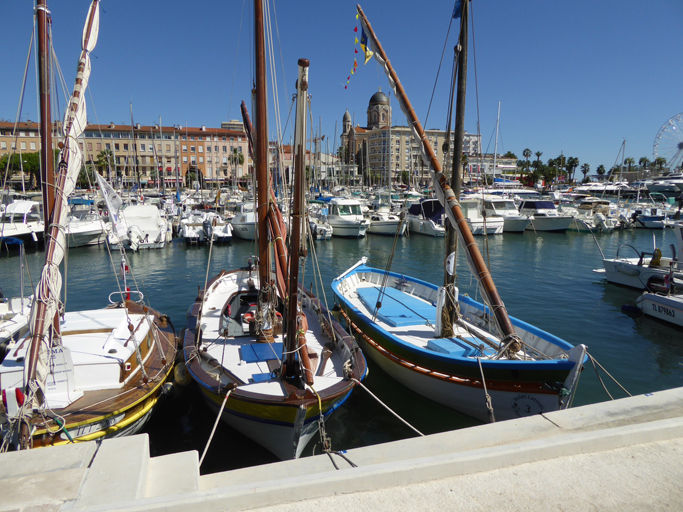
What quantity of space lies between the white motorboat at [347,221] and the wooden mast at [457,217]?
3069 cm

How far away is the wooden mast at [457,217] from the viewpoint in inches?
328

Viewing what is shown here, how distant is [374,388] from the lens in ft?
36.4

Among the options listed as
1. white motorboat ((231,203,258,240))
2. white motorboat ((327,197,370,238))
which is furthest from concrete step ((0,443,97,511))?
white motorboat ((327,197,370,238))

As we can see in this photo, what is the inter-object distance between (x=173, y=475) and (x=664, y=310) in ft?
60.4

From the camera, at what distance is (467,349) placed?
945 cm

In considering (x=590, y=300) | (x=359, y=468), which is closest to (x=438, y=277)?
(x=590, y=300)

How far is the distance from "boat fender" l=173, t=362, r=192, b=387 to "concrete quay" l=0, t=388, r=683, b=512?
5566 mm

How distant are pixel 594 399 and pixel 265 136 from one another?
10.6 meters

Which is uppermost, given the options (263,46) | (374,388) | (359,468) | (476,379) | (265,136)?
(263,46)

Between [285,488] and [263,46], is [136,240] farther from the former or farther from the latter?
[285,488]

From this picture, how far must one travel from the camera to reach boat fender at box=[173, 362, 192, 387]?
9.72 metres

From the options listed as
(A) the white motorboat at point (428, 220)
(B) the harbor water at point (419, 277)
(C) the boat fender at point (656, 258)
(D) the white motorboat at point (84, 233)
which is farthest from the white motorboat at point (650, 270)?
(D) the white motorboat at point (84, 233)

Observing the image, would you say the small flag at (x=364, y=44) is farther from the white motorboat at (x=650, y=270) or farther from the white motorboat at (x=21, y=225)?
the white motorboat at (x=21, y=225)

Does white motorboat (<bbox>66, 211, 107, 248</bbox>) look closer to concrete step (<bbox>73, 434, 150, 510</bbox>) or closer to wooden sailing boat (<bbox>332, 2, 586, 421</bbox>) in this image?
wooden sailing boat (<bbox>332, 2, 586, 421</bbox>)
